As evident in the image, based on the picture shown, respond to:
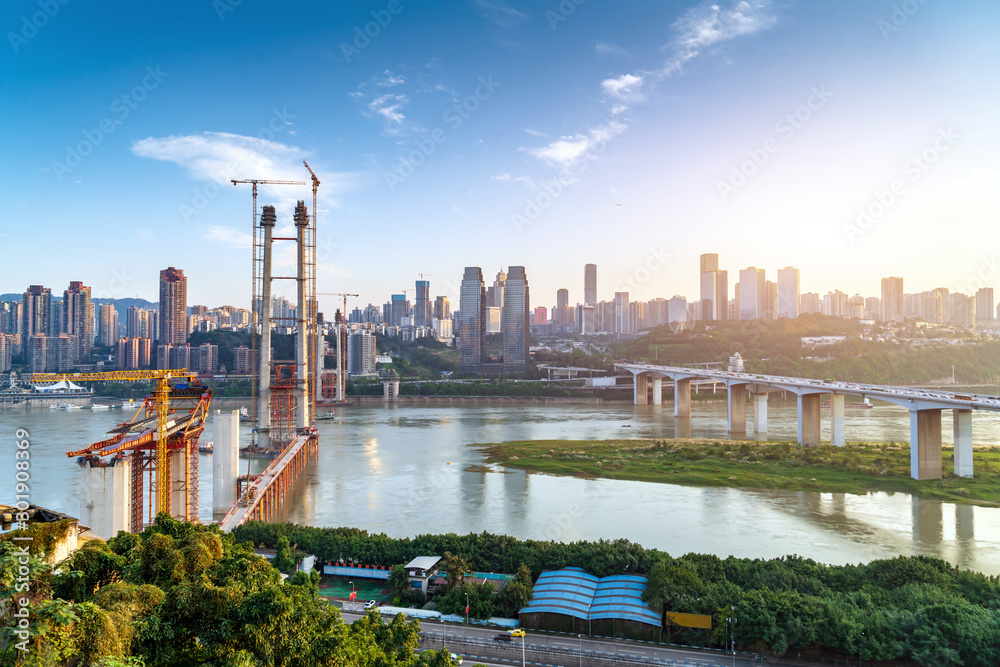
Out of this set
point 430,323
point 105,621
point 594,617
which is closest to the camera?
→ point 105,621

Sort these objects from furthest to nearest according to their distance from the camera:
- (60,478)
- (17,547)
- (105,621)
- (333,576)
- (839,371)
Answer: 1. (839,371)
2. (60,478)
3. (333,576)
4. (17,547)
5. (105,621)

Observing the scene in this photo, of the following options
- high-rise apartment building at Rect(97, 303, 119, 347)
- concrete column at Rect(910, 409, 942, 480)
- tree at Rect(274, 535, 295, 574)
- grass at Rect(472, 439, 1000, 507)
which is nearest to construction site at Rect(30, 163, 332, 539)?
tree at Rect(274, 535, 295, 574)

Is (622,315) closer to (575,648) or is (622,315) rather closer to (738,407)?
(738,407)

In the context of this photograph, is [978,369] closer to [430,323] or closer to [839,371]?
[839,371]

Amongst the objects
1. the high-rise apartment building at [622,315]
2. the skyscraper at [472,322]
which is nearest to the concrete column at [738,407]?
the skyscraper at [472,322]

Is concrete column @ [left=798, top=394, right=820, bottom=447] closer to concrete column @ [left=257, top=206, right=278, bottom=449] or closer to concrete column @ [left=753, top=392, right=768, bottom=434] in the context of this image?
concrete column @ [left=753, top=392, right=768, bottom=434]

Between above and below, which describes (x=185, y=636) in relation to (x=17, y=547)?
below

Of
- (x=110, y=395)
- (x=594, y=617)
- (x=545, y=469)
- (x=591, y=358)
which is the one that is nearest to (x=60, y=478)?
(x=545, y=469)
